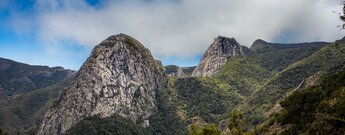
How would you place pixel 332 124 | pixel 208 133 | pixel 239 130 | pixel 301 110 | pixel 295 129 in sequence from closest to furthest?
pixel 239 130, pixel 208 133, pixel 332 124, pixel 295 129, pixel 301 110

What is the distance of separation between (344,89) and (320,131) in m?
17.7

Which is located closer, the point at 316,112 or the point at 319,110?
the point at 319,110

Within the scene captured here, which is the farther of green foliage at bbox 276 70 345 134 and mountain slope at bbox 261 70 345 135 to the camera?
mountain slope at bbox 261 70 345 135

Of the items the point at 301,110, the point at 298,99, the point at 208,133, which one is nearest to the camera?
the point at 208,133

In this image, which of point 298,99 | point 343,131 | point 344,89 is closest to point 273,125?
point 298,99

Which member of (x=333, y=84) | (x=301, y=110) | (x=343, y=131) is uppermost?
(x=333, y=84)

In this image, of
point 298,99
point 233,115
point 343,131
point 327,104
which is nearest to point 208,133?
point 233,115

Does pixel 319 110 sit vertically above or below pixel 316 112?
above

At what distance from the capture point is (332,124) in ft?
325

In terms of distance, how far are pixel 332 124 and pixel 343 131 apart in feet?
24.7

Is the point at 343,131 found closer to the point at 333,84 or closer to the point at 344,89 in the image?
the point at 344,89

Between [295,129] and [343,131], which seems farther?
[295,129]

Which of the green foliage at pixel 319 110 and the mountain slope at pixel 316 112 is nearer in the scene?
the green foliage at pixel 319 110

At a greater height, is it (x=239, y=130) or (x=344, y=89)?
(x=344, y=89)
